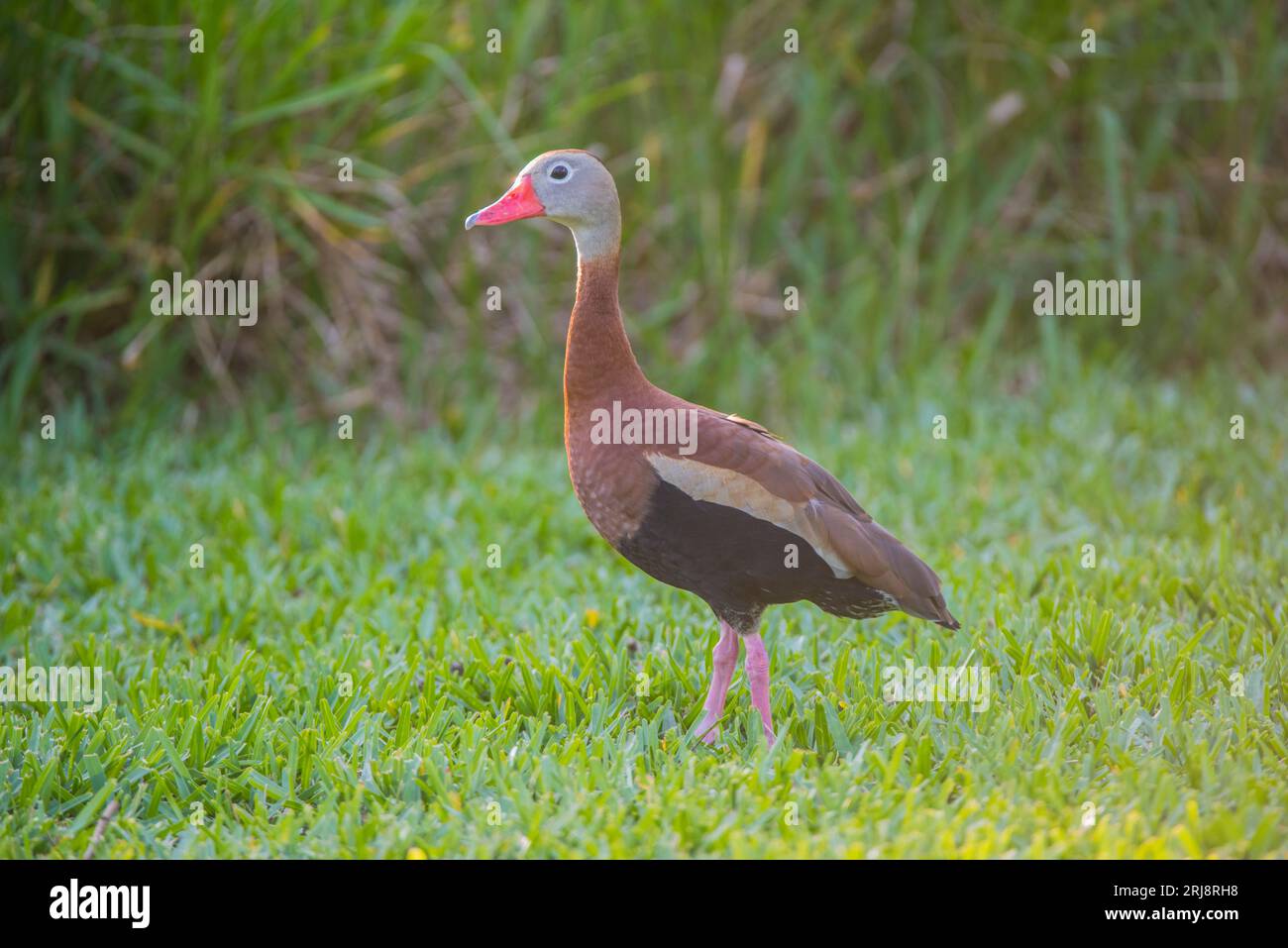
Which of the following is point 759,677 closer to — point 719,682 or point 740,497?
point 719,682

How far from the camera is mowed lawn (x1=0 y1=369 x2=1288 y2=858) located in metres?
2.81

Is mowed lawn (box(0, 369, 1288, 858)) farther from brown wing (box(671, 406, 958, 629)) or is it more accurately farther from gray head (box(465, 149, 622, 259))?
gray head (box(465, 149, 622, 259))

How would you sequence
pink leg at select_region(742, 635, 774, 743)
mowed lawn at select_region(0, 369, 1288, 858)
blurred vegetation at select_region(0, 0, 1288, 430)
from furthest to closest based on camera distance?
blurred vegetation at select_region(0, 0, 1288, 430) → pink leg at select_region(742, 635, 774, 743) → mowed lawn at select_region(0, 369, 1288, 858)

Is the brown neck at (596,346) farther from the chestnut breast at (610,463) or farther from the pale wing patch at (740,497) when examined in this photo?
the pale wing patch at (740,497)

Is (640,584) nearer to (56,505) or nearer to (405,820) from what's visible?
(405,820)

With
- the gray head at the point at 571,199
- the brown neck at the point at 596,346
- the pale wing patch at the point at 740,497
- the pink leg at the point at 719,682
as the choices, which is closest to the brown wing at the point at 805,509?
the pale wing patch at the point at 740,497

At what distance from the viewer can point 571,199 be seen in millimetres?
3088

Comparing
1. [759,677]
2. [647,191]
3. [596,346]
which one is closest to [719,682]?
[759,677]

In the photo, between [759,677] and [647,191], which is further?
[647,191]

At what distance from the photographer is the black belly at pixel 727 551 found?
2.99 meters

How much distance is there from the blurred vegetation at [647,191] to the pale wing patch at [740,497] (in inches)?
120

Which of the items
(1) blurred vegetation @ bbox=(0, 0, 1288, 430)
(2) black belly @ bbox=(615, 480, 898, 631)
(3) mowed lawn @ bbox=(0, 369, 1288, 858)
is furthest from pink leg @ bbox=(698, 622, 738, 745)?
(1) blurred vegetation @ bbox=(0, 0, 1288, 430)

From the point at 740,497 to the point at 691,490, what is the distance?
0.11m
